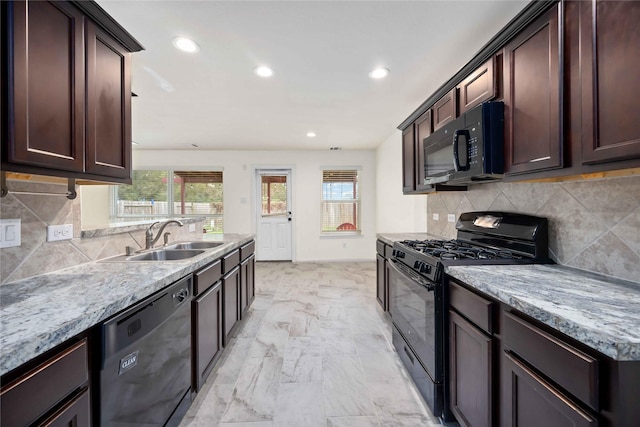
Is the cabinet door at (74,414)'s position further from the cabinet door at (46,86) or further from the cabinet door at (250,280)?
the cabinet door at (250,280)

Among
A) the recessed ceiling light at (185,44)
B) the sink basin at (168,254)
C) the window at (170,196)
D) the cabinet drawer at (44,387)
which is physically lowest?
the cabinet drawer at (44,387)

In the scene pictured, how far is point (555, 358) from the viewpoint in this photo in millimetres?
830

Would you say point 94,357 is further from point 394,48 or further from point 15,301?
point 394,48

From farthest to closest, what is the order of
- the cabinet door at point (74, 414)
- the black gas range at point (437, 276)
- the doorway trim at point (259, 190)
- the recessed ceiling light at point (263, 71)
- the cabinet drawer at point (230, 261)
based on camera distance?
the doorway trim at point (259, 190) → the recessed ceiling light at point (263, 71) → the cabinet drawer at point (230, 261) → the black gas range at point (437, 276) → the cabinet door at point (74, 414)

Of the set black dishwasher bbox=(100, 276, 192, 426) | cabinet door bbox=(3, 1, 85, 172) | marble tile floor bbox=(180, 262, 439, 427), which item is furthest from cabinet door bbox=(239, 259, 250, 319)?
cabinet door bbox=(3, 1, 85, 172)

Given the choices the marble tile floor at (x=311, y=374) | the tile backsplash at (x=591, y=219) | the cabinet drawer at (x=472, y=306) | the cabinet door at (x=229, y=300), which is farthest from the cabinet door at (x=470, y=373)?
the cabinet door at (x=229, y=300)

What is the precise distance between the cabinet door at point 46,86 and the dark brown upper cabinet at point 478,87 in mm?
2130

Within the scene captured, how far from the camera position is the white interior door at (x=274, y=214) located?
594cm

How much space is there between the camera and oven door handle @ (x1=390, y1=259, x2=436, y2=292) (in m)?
1.55

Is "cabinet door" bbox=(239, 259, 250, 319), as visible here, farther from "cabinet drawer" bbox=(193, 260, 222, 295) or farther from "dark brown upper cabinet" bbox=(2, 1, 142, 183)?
"dark brown upper cabinet" bbox=(2, 1, 142, 183)

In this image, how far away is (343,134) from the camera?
464 cm

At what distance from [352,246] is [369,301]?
2.57 metres

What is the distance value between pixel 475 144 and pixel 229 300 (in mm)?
2157

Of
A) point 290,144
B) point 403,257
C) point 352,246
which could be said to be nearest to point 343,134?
point 290,144
